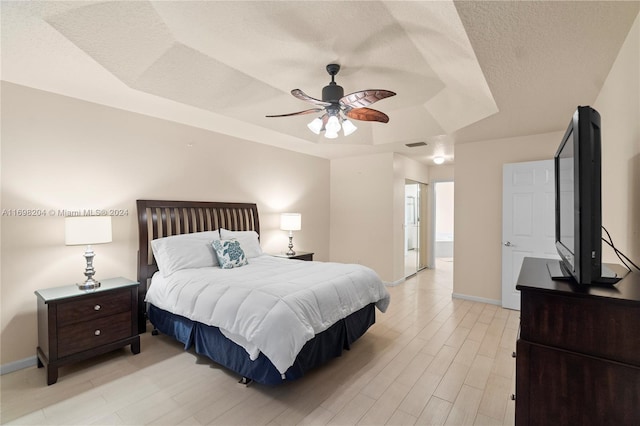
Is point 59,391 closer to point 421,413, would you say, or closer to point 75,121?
point 75,121

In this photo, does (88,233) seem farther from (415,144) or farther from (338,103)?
(415,144)

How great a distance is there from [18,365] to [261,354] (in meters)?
2.23

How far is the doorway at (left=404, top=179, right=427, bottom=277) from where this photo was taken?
606cm

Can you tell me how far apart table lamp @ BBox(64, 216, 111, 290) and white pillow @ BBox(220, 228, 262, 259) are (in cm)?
130

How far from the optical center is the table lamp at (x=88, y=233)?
2586mm

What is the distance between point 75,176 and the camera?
2.96 meters

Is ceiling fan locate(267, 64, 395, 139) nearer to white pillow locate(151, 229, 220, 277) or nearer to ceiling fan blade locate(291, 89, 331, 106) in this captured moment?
ceiling fan blade locate(291, 89, 331, 106)

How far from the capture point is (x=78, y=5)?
1.83 m

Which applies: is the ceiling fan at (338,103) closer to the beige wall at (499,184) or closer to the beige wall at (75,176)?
the beige wall at (499,184)

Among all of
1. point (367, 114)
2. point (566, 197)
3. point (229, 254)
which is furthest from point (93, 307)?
point (566, 197)

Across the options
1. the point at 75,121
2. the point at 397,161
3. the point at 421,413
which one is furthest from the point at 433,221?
the point at 75,121

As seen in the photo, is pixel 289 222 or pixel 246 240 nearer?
pixel 246 240

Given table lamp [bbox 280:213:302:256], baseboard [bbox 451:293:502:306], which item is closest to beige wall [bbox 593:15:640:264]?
baseboard [bbox 451:293:502:306]

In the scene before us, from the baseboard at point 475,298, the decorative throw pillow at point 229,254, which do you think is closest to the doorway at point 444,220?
the baseboard at point 475,298
